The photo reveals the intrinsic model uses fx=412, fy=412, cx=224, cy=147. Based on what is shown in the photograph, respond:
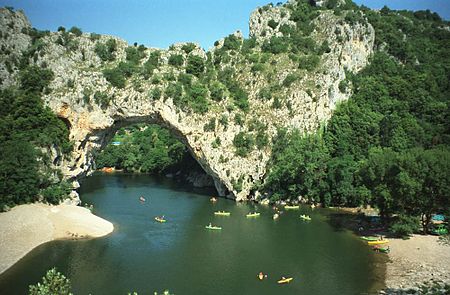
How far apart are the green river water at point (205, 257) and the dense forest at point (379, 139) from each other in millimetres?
5988

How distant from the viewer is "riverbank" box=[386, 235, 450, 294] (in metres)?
37.6

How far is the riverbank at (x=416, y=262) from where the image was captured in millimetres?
37594

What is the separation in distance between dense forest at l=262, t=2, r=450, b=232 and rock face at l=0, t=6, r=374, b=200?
3.94 meters

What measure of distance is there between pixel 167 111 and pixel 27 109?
73.6 feet

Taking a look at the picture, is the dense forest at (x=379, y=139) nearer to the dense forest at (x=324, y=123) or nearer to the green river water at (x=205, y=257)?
the dense forest at (x=324, y=123)

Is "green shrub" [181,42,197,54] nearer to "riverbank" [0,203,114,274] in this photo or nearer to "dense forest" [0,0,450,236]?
"dense forest" [0,0,450,236]

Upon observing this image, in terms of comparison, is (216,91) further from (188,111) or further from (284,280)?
(284,280)

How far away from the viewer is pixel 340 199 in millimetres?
68125

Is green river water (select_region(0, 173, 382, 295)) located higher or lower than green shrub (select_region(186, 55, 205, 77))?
lower

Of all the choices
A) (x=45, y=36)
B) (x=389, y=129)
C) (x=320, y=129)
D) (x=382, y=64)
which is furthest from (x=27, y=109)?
(x=382, y=64)


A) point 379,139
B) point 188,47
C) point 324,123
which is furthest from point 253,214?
point 188,47

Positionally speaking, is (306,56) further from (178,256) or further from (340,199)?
(178,256)

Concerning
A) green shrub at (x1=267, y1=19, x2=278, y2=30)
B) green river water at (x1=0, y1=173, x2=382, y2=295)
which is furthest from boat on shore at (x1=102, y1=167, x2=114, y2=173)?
green shrub at (x1=267, y1=19, x2=278, y2=30)

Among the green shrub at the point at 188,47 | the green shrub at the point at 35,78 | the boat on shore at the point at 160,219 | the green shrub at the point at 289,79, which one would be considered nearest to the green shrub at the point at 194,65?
the green shrub at the point at 188,47
